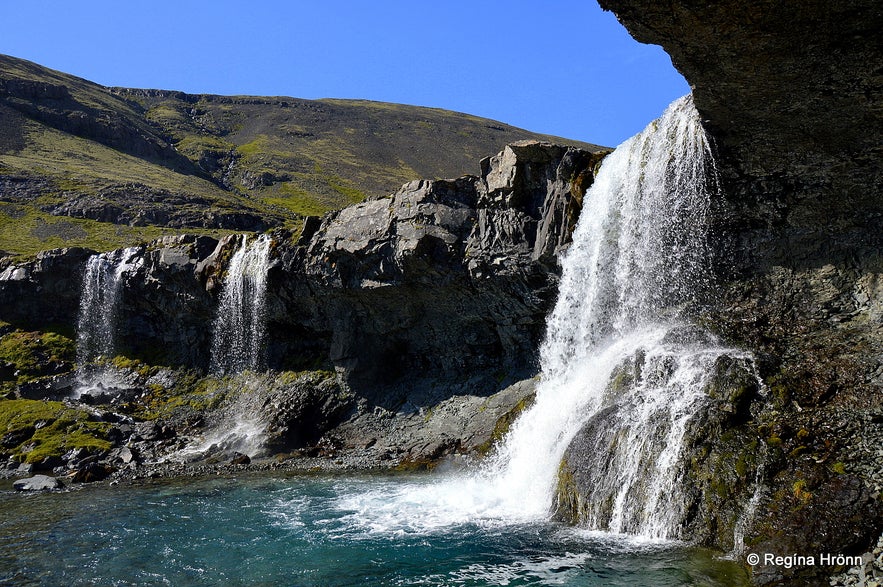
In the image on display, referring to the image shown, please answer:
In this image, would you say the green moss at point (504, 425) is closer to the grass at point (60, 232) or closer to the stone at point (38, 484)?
the stone at point (38, 484)

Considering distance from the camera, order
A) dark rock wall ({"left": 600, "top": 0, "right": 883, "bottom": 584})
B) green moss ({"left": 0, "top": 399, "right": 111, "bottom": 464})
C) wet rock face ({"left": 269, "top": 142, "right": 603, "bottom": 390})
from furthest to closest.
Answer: green moss ({"left": 0, "top": 399, "right": 111, "bottom": 464})
wet rock face ({"left": 269, "top": 142, "right": 603, "bottom": 390})
dark rock wall ({"left": 600, "top": 0, "right": 883, "bottom": 584})

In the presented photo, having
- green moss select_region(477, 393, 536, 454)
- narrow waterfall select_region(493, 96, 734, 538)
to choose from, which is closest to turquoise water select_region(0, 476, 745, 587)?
narrow waterfall select_region(493, 96, 734, 538)

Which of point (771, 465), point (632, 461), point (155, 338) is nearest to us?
point (771, 465)

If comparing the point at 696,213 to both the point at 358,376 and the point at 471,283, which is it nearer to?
the point at 471,283

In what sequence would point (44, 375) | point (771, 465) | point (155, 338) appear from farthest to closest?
point (155, 338)
point (44, 375)
point (771, 465)

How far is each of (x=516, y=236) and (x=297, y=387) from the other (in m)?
20.3

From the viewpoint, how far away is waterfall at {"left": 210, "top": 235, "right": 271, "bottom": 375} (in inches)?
1871

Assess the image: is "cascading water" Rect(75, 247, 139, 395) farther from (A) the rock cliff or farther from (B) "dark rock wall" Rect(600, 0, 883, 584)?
(B) "dark rock wall" Rect(600, 0, 883, 584)

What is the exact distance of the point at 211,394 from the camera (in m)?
47.6

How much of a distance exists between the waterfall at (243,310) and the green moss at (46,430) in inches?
433

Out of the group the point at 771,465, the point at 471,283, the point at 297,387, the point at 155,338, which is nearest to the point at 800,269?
the point at 771,465

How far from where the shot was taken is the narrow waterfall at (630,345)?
1761cm

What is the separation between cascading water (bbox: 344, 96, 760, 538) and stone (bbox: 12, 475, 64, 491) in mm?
17415

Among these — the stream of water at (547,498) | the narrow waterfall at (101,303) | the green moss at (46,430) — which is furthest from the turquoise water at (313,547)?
the narrow waterfall at (101,303)
